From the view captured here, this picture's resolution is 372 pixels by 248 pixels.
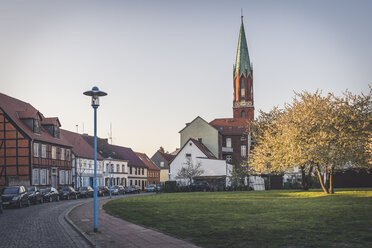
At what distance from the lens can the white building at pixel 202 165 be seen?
204 feet

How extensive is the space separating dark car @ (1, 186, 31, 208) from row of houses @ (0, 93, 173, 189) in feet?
20.8

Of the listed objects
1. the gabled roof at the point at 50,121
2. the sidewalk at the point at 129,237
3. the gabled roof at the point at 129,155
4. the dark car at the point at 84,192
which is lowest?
the dark car at the point at 84,192

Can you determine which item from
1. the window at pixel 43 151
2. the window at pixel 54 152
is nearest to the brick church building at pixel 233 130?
the window at pixel 54 152

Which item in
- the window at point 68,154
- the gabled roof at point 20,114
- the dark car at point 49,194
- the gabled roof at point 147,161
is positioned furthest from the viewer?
the gabled roof at point 147,161

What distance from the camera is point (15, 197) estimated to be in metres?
27.4

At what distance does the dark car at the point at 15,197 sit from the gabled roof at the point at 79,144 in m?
27.8

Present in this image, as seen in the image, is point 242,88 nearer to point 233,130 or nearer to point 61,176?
point 233,130

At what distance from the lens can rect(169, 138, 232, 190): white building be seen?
62.2 m

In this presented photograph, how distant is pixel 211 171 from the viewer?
62844 mm

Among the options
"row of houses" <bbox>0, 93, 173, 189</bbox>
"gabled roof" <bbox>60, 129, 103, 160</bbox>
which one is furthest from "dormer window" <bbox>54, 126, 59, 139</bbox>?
"gabled roof" <bbox>60, 129, 103, 160</bbox>

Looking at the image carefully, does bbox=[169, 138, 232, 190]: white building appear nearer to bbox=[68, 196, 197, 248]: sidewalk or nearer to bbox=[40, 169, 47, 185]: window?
bbox=[40, 169, 47, 185]: window

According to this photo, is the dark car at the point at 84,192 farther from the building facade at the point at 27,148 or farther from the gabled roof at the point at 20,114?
the gabled roof at the point at 20,114

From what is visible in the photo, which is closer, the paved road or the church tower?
the paved road

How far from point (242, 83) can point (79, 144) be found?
47.3m
